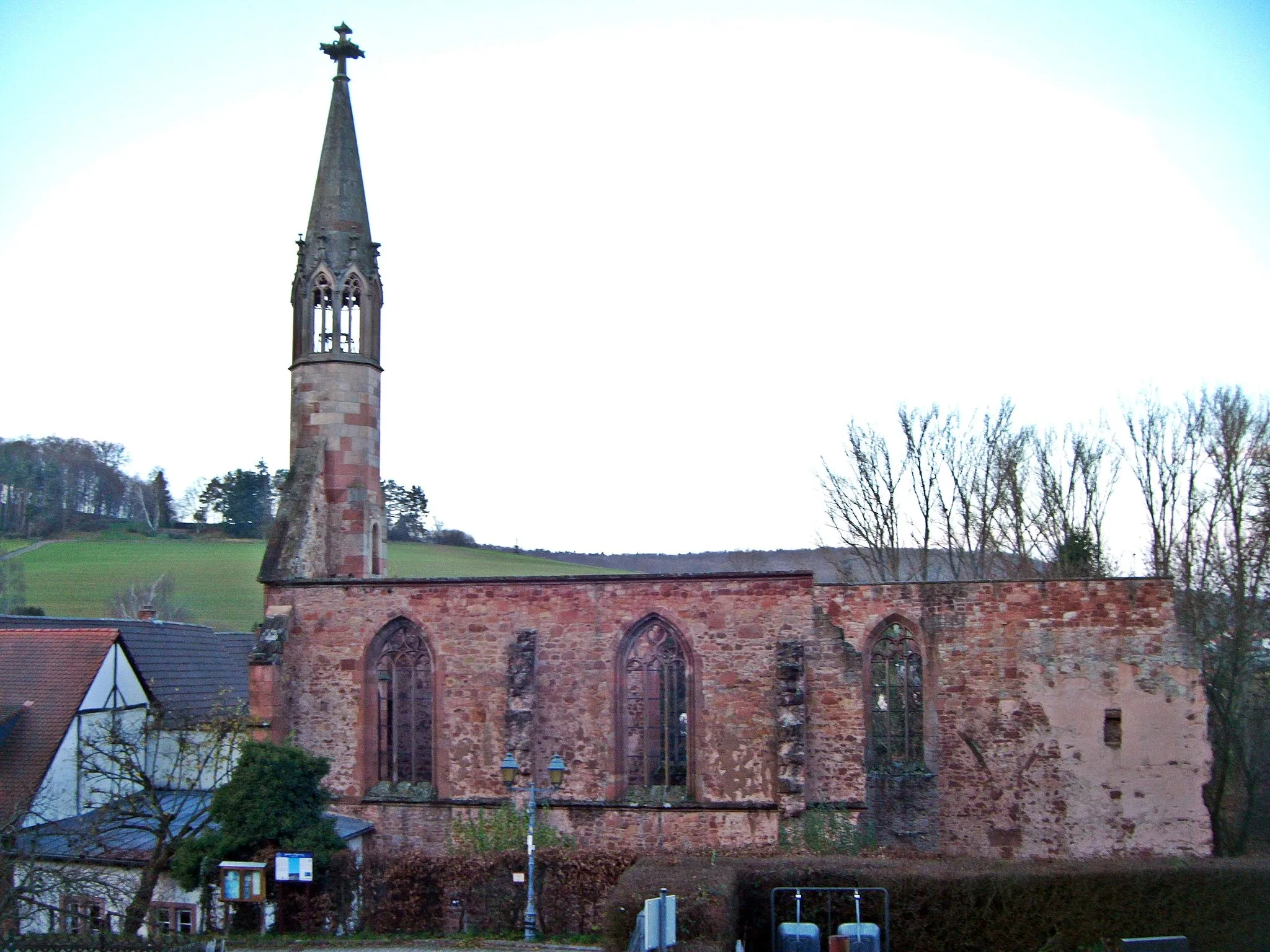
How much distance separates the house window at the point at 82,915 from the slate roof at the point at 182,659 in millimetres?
4710

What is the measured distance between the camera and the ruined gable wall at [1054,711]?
1889 cm

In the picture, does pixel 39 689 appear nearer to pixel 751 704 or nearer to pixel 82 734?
pixel 82 734

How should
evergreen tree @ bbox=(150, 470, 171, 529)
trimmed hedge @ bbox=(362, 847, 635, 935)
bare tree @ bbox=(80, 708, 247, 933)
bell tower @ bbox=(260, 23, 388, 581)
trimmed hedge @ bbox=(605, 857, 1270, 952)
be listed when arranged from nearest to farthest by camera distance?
trimmed hedge @ bbox=(605, 857, 1270, 952)
bare tree @ bbox=(80, 708, 247, 933)
trimmed hedge @ bbox=(362, 847, 635, 935)
bell tower @ bbox=(260, 23, 388, 581)
evergreen tree @ bbox=(150, 470, 171, 529)

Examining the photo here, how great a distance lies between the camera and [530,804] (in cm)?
1734

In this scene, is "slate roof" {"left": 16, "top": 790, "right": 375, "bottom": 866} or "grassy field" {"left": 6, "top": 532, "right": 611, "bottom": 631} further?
"grassy field" {"left": 6, "top": 532, "right": 611, "bottom": 631}

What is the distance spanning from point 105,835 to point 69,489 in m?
61.4

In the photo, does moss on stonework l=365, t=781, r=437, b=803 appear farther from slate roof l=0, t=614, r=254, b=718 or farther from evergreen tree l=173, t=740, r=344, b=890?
slate roof l=0, t=614, r=254, b=718

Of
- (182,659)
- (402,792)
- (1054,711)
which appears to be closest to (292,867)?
(402,792)

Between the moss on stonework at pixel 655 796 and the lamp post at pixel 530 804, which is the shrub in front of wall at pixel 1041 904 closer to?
the lamp post at pixel 530 804

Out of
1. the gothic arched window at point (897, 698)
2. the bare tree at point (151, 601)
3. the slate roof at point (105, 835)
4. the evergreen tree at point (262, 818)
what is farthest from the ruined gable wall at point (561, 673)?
the bare tree at point (151, 601)

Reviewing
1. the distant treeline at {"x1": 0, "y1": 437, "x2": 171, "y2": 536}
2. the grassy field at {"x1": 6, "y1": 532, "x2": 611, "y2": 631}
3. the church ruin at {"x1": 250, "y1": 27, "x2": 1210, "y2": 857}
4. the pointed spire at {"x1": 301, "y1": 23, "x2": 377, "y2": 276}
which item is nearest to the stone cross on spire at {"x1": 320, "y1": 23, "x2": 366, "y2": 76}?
the pointed spire at {"x1": 301, "y1": 23, "x2": 377, "y2": 276}

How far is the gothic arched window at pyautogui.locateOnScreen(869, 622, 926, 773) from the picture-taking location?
19734mm

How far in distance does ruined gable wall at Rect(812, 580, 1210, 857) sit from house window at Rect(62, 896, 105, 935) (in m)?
11.9

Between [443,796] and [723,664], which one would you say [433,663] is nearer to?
Answer: [443,796]
